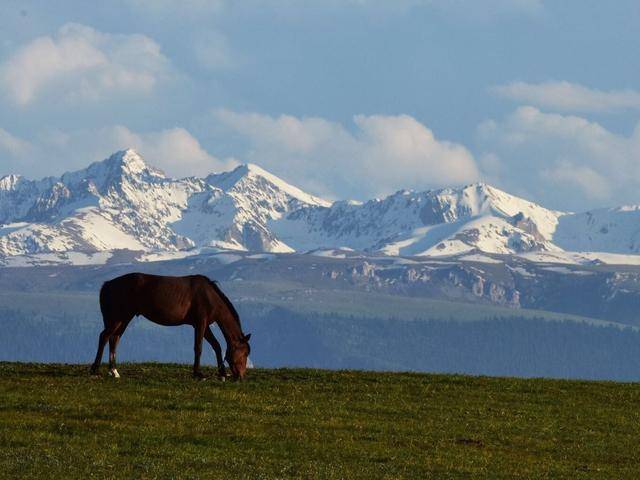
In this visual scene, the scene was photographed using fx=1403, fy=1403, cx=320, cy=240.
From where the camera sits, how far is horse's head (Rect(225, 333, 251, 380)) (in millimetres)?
52875

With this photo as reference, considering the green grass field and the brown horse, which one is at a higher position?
the brown horse

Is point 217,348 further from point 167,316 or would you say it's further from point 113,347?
point 113,347

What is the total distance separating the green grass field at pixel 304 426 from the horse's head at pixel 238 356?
2.28ft

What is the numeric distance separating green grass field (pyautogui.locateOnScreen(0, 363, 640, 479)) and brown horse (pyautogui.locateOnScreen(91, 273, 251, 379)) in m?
1.41

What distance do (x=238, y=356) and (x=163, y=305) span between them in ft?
12.0

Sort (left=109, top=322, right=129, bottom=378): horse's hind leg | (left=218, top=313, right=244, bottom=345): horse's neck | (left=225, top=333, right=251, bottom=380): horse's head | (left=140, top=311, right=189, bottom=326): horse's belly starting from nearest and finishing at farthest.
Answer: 1. (left=140, top=311, right=189, bottom=326): horse's belly
2. (left=109, top=322, right=129, bottom=378): horse's hind leg
3. (left=225, top=333, right=251, bottom=380): horse's head
4. (left=218, top=313, right=244, bottom=345): horse's neck

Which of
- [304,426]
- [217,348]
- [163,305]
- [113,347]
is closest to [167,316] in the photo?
[163,305]

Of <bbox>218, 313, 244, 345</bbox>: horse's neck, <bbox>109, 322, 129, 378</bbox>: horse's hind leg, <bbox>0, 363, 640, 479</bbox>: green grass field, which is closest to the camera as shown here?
<bbox>0, 363, 640, 479</bbox>: green grass field

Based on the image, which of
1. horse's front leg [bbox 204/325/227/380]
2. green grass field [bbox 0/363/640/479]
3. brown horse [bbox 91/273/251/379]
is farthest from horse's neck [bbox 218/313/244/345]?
green grass field [bbox 0/363/640/479]

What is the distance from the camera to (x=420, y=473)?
3669cm

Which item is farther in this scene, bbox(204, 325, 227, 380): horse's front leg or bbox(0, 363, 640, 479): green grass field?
bbox(204, 325, 227, 380): horse's front leg

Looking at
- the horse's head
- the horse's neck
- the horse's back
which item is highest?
the horse's back

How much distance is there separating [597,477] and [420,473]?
191 inches

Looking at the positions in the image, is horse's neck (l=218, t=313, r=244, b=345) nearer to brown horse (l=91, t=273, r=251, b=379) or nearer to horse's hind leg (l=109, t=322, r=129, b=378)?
brown horse (l=91, t=273, r=251, b=379)
